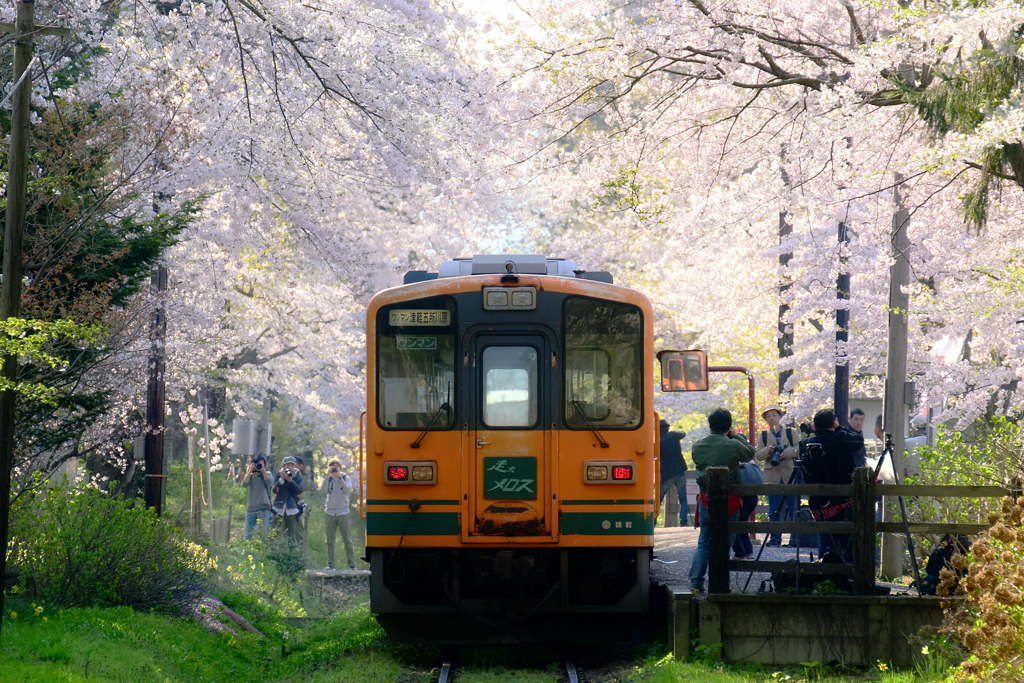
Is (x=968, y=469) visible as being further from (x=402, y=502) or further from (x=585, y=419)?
(x=402, y=502)

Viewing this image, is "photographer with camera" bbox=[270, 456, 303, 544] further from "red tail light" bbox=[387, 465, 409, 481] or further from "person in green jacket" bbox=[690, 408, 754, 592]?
"person in green jacket" bbox=[690, 408, 754, 592]

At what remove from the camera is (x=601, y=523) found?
10383mm

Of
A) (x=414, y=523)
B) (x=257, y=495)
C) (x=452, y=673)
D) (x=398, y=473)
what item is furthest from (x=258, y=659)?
(x=257, y=495)

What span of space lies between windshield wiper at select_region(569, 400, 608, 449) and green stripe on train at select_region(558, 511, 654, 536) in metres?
0.54

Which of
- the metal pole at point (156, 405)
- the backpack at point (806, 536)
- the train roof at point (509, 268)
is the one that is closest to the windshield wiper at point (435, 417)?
the train roof at point (509, 268)

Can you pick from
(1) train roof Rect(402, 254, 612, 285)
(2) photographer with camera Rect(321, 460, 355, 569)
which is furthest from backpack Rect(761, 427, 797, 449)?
(2) photographer with camera Rect(321, 460, 355, 569)

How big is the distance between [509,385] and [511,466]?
65 cm

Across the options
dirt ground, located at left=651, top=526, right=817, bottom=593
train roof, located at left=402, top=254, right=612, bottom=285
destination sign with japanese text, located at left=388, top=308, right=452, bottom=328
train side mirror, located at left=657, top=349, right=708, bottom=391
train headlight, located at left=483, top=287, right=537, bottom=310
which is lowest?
dirt ground, located at left=651, top=526, right=817, bottom=593

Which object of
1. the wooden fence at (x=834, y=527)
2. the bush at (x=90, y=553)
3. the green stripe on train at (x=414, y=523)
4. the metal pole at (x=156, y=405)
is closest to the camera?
the wooden fence at (x=834, y=527)

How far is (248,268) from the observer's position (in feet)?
86.7

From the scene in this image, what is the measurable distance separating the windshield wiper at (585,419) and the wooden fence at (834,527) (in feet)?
3.06

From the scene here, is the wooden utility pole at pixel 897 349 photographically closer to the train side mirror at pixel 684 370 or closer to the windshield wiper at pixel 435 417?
the train side mirror at pixel 684 370

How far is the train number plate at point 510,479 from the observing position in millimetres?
10359

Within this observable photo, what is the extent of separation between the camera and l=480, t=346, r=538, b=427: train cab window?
1045 cm
